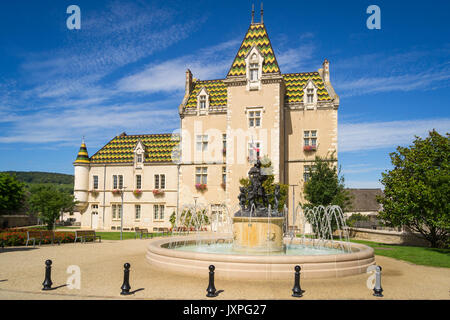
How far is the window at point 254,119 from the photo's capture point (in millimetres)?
36719

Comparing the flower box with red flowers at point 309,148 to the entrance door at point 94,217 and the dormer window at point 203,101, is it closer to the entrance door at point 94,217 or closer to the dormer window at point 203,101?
the dormer window at point 203,101

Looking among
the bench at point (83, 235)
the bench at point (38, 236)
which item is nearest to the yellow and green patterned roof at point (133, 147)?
the bench at point (83, 235)

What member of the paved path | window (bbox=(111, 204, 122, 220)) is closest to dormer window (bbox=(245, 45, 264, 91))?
window (bbox=(111, 204, 122, 220))

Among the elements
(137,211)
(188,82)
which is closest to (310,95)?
(188,82)

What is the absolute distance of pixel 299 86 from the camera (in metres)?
39.9

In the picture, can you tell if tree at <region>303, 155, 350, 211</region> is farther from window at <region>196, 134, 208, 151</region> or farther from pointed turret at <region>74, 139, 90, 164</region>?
pointed turret at <region>74, 139, 90, 164</region>

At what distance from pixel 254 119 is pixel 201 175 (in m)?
9.30

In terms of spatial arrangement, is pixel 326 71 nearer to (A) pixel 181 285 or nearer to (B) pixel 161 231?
(B) pixel 161 231

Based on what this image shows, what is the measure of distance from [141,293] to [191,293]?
142 centimetres

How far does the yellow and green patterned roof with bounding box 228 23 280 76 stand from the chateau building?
109mm

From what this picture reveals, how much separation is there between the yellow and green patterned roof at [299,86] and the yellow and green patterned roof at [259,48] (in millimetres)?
4294

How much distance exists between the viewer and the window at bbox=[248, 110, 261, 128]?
36719 millimetres

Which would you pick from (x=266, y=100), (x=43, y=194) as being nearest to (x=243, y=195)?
(x=266, y=100)

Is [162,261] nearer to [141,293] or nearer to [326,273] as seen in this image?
[141,293]
